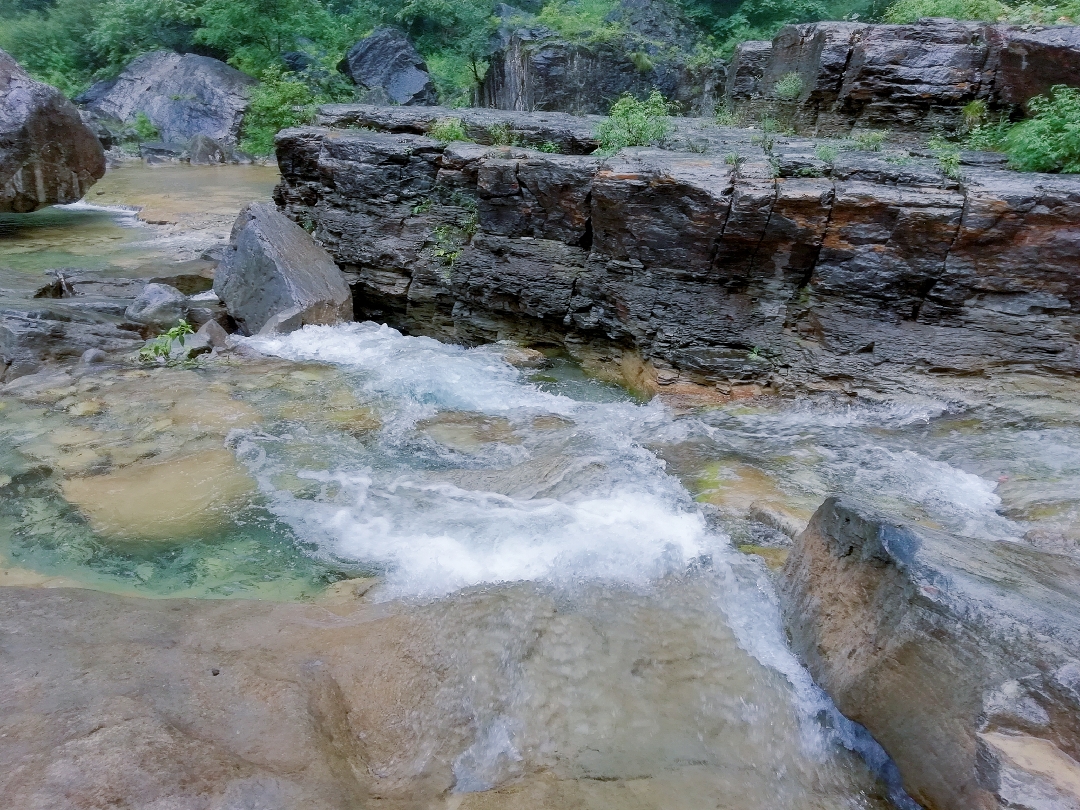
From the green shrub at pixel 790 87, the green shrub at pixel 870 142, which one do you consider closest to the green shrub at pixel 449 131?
the green shrub at pixel 790 87

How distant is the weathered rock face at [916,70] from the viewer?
733 centimetres

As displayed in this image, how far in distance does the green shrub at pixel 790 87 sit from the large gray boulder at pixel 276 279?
670 cm

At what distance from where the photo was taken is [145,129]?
2491 cm

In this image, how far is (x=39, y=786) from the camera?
2.17 m

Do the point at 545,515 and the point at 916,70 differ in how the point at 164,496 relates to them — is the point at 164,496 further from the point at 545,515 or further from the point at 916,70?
the point at 916,70

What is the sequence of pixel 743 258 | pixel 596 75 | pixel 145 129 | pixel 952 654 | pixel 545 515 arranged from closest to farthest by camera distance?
pixel 952 654, pixel 545 515, pixel 743 258, pixel 596 75, pixel 145 129

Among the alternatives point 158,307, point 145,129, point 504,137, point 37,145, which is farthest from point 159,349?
point 145,129

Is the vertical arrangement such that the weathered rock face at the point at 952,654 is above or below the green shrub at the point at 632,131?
below

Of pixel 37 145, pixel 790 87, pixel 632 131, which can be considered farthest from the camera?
pixel 37 145

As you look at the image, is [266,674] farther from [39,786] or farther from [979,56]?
[979,56]

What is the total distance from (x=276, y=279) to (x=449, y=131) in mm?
3027

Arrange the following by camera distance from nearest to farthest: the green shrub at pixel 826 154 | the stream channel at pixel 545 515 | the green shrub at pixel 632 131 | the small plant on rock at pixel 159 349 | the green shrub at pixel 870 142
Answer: the stream channel at pixel 545 515, the green shrub at pixel 826 154, the green shrub at pixel 870 142, the small plant on rock at pixel 159 349, the green shrub at pixel 632 131

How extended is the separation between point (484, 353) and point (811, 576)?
5.40 meters

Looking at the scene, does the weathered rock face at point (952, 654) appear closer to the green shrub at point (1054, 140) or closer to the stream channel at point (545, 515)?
the stream channel at point (545, 515)
